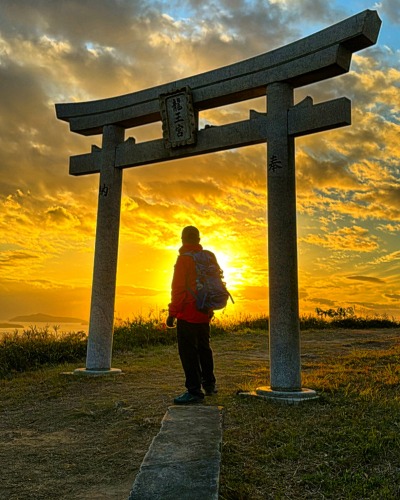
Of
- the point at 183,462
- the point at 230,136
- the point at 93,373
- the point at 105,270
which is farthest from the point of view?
the point at 105,270

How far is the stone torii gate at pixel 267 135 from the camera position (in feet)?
20.3

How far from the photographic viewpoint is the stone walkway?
3334 mm

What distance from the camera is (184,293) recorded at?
5.88 m

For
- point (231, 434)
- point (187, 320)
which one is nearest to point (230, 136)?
point (187, 320)

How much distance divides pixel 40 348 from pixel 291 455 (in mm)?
8023

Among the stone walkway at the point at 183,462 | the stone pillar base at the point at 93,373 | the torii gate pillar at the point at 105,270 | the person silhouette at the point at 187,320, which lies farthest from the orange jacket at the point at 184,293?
the stone pillar base at the point at 93,373

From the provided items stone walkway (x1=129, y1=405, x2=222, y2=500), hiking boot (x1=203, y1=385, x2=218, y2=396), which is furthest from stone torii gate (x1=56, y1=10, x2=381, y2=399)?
stone walkway (x1=129, y1=405, x2=222, y2=500)

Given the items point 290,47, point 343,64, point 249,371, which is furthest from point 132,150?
point 249,371

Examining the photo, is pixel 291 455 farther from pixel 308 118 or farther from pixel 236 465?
pixel 308 118

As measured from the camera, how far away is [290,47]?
257 inches

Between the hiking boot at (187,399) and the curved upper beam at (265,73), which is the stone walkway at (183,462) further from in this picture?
the curved upper beam at (265,73)

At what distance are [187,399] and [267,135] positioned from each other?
3.48 m

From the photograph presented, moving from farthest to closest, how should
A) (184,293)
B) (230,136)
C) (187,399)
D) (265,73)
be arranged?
(230,136), (265,73), (184,293), (187,399)

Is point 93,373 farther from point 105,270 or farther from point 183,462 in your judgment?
point 183,462
